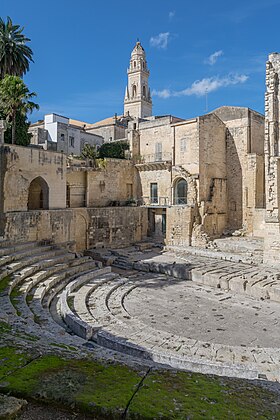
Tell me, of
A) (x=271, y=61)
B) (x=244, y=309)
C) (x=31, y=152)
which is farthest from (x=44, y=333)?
(x=271, y=61)

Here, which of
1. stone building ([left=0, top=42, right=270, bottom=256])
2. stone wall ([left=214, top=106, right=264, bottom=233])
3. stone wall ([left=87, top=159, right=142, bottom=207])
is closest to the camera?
stone building ([left=0, top=42, right=270, bottom=256])

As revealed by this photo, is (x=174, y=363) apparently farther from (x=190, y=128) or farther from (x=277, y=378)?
(x=190, y=128)

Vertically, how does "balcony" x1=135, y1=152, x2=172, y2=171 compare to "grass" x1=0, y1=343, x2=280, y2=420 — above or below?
above

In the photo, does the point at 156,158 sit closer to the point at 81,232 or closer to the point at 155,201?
the point at 155,201

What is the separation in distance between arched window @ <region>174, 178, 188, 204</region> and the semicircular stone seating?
890 centimetres

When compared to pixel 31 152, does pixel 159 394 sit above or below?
below

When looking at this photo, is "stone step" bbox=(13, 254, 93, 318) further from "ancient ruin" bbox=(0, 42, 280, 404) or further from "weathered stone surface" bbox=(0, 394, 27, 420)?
"weathered stone surface" bbox=(0, 394, 27, 420)

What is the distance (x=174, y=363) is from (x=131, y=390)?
3506mm

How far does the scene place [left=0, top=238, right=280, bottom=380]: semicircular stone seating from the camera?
7937 mm

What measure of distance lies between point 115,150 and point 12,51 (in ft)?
37.9

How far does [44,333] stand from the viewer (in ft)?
24.9

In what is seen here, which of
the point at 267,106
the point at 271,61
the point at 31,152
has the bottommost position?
the point at 31,152

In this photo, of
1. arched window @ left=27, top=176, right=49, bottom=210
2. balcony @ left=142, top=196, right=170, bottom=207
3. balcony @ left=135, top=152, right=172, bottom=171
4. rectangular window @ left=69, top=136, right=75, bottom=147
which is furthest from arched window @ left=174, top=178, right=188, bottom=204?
rectangular window @ left=69, top=136, right=75, bottom=147

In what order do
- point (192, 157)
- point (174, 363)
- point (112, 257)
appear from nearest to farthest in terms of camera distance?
point (174, 363) → point (112, 257) → point (192, 157)
